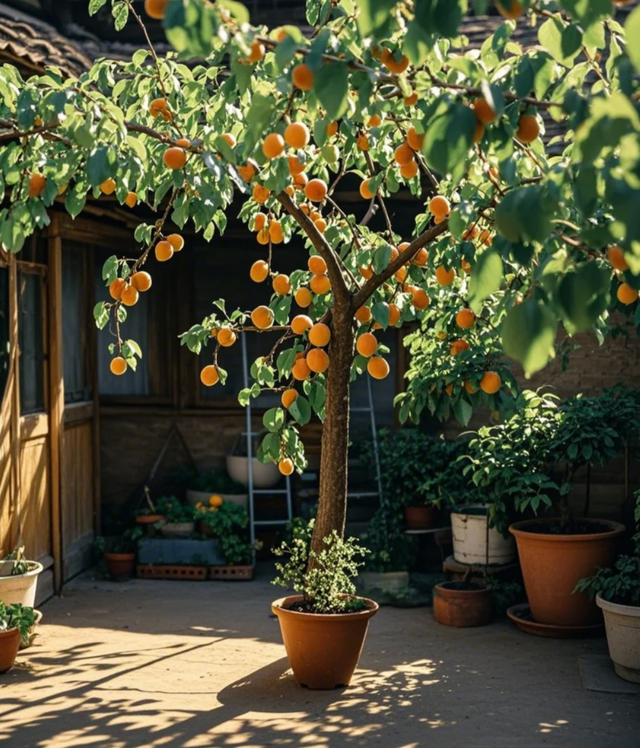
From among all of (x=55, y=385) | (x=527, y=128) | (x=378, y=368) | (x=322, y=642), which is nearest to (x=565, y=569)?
(x=322, y=642)

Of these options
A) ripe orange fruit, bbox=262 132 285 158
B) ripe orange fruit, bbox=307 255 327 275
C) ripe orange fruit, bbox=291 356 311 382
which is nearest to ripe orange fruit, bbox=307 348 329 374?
ripe orange fruit, bbox=291 356 311 382

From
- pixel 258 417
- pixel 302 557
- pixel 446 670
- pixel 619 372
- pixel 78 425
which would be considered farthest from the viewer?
pixel 258 417

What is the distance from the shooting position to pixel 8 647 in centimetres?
596

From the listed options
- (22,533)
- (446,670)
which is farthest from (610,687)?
(22,533)

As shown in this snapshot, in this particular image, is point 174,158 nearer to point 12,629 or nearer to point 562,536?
point 12,629

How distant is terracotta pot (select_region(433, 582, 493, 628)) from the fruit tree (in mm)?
2126

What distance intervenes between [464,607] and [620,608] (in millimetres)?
1496

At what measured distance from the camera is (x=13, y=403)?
24.2 ft

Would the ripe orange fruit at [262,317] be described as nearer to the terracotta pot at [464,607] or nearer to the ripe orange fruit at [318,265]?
the ripe orange fruit at [318,265]

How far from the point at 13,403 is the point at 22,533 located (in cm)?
94

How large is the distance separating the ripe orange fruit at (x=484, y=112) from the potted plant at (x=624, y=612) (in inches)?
146

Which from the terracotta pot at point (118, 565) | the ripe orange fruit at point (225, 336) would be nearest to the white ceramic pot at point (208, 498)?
the terracotta pot at point (118, 565)

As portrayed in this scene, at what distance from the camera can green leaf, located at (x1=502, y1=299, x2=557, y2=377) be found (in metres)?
2.10

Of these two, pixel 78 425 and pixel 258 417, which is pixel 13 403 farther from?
pixel 258 417
